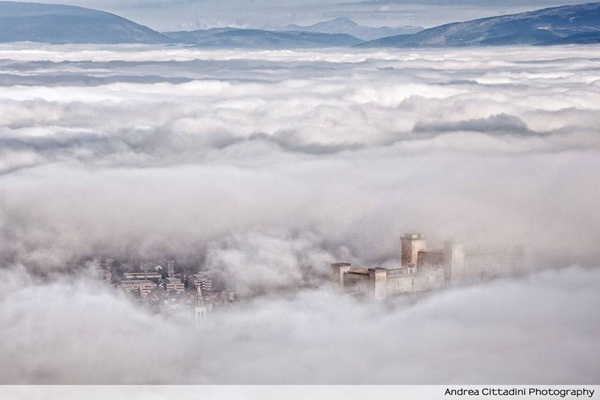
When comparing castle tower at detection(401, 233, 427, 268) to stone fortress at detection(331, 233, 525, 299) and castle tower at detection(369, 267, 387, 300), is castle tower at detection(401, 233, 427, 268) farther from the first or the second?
castle tower at detection(369, 267, 387, 300)

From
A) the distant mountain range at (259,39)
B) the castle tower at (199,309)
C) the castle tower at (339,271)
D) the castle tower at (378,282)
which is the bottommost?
the castle tower at (199,309)

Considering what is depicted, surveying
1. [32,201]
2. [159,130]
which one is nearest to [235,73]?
[159,130]

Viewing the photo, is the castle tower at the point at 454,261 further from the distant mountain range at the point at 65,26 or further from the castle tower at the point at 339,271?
the distant mountain range at the point at 65,26

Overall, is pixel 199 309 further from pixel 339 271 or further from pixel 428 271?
pixel 428 271

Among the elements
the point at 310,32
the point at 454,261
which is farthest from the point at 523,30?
the point at 454,261

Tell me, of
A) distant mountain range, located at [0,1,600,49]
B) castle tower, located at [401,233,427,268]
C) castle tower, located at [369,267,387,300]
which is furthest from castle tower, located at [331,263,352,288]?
distant mountain range, located at [0,1,600,49]

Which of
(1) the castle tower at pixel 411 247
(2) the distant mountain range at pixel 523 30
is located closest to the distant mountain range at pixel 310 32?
(2) the distant mountain range at pixel 523 30

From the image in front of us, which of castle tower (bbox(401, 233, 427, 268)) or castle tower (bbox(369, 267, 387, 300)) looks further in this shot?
castle tower (bbox(401, 233, 427, 268))

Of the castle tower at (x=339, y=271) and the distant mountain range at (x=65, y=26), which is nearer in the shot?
the castle tower at (x=339, y=271)
